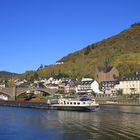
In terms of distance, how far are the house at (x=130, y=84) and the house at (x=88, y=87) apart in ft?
39.2

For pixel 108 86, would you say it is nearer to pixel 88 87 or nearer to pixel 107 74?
pixel 88 87

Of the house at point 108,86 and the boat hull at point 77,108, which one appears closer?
the boat hull at point 77,108

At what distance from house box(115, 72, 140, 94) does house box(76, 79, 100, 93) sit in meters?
11.9

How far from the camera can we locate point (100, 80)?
17875 cm

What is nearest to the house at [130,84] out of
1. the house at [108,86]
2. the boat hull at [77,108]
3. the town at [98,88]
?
the town at [98,88]

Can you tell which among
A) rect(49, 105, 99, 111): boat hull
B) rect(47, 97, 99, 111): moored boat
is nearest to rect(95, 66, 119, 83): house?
rect(47, 97, 99, 111): moored boat

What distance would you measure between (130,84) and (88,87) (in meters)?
20.8

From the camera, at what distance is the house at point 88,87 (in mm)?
167163

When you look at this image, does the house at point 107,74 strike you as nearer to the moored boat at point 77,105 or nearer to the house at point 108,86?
the house at point 108,86

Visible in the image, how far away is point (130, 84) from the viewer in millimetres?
153250

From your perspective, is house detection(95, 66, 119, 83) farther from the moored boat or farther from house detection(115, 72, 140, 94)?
the moored boat

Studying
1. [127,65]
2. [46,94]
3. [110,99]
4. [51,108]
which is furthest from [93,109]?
[127,65]

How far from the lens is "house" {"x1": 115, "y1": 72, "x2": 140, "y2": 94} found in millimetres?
152012

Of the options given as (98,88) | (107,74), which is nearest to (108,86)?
(98,88)
